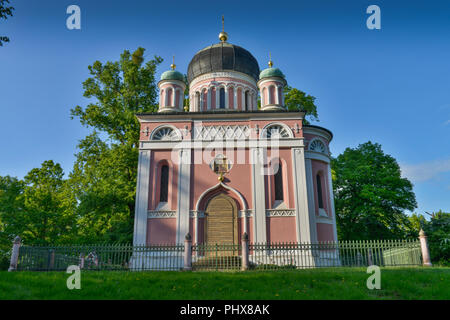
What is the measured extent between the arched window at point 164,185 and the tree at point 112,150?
12.5 feet

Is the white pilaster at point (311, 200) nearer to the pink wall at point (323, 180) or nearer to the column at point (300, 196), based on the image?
the pink wall at point (323, 180)

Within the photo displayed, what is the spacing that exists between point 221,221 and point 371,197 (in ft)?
37.9

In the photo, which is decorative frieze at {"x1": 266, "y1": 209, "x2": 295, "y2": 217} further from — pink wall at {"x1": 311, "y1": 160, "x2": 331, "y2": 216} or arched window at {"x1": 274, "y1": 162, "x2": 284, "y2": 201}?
pink wall at {"x1": 311, "y1": 160, "x2": 331, "y2": 216}

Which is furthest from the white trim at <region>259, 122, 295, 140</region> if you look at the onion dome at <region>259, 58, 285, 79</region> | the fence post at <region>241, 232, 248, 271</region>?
the fence post at <region>241, 232, 248, 271</region>

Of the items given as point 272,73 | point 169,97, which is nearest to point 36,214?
point 169,97

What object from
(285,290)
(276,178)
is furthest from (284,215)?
(285,290)

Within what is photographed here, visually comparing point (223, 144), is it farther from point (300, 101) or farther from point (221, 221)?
point (300, 101)

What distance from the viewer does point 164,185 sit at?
16.5 meters

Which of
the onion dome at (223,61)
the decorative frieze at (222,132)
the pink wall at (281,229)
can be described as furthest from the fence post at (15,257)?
the onion dome at (223,61)

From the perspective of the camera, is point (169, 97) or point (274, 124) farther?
point (169, 97)

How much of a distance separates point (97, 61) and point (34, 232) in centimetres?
1194
